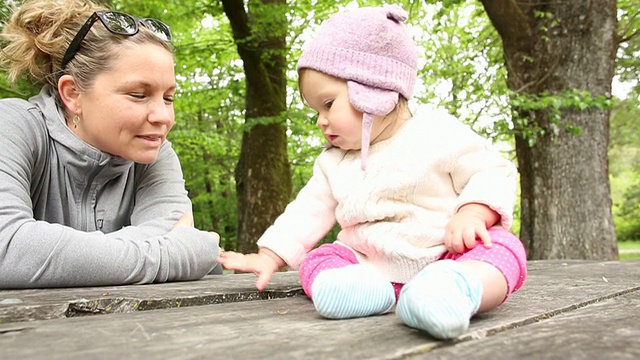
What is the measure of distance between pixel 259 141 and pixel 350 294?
19.4ft

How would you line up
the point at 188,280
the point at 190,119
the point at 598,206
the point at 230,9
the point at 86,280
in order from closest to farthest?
the point at 86,280 < the point at 188,280 < the point at 598,206 < the point at 230,9 < the point at 190,119

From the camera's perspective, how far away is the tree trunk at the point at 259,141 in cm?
692

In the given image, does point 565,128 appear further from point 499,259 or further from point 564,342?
point 564,342

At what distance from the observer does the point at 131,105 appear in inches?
82.9

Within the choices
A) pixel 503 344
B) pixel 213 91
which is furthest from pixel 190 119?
pixel 503 344

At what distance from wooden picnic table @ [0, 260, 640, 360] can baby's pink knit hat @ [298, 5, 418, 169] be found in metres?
0.62

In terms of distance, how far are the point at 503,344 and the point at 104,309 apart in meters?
0.88

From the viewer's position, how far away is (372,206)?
177 centimetres

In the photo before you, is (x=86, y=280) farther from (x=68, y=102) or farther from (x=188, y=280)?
(x=68, y=102)

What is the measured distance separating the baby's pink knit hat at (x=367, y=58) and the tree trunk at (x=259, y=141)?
4832 millimetres

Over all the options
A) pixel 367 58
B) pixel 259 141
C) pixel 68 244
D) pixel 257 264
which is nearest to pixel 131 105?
pixel 68 244

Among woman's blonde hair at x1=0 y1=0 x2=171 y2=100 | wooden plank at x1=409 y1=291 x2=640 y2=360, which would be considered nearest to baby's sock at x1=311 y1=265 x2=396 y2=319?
wooden plank at x1=409 y1=291 x2=640 y2=360

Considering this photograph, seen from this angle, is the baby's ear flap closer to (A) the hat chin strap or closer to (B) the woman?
(A) the hat chin strap

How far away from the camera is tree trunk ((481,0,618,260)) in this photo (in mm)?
4973
